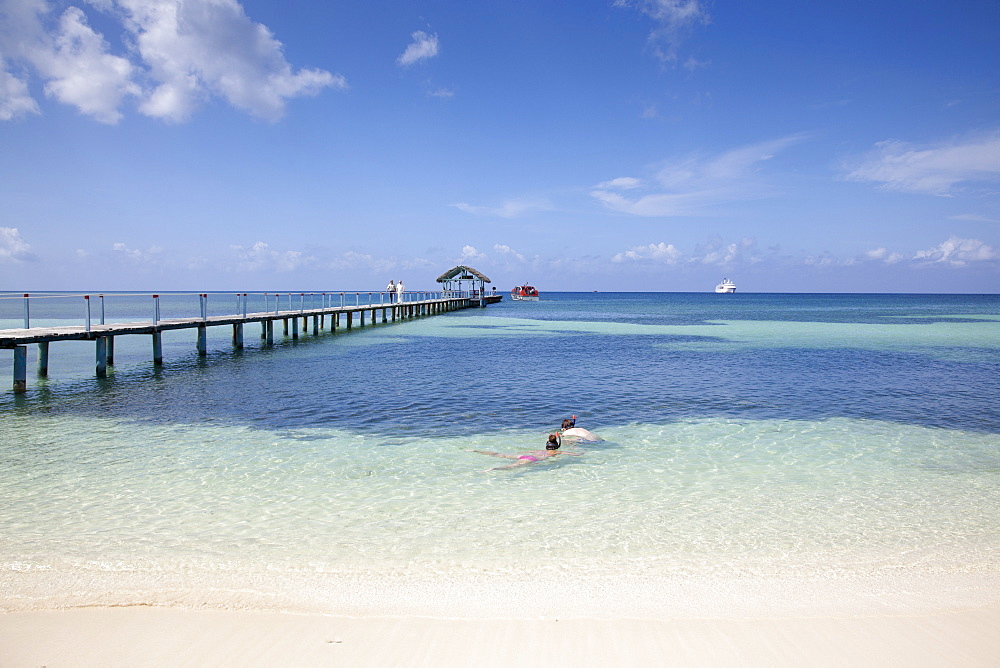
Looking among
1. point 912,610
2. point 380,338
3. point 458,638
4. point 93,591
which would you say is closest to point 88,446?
point 93,591

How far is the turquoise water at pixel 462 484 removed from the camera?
5.10 meters

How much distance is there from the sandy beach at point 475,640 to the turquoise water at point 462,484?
34cm

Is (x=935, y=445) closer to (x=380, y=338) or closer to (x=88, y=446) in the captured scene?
(x=88, y=446)

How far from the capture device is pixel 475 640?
12.7 ft

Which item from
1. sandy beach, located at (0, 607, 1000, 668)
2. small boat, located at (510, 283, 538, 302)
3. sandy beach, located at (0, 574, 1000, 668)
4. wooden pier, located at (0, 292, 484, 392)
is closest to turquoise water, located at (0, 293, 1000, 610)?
sandy beach, located at (0, 574, 1000, 668)

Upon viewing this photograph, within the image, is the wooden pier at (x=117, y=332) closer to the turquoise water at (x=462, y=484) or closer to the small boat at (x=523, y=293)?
the turquoise water at (x=462, y=484)

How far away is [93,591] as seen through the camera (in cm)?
452

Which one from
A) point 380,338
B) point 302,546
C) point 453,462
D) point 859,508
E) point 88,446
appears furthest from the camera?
point 380,338

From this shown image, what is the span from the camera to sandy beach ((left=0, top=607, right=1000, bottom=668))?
361 centimetres

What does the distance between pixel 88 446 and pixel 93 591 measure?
5.36 meters

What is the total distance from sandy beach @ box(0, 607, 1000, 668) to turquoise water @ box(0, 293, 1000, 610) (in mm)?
336

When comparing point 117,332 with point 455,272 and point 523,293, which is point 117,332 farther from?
point 523,293

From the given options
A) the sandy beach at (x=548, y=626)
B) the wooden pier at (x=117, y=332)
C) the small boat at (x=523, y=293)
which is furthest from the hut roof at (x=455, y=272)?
the sandy beach at (x=548, y=626)

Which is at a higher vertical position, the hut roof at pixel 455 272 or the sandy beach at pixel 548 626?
the hut roof at pixel 455 272
